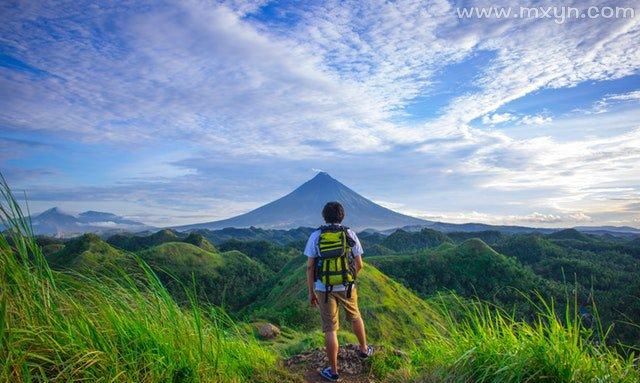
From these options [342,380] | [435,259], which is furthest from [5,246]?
[435,259]

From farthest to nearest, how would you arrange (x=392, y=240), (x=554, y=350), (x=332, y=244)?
(x=392, y=240), (x=332, y=244), (x=554, y=350)

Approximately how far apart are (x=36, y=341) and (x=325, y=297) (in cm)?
346

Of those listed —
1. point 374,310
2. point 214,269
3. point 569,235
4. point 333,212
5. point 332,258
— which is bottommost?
point 569,235

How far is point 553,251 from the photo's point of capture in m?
108

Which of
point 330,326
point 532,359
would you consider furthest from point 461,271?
point 532,359

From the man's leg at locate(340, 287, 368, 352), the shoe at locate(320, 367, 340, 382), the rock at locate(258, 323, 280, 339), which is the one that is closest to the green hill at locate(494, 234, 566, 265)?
the rock at locate(258, 323, 280, 339)

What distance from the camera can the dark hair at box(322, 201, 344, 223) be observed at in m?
6.06

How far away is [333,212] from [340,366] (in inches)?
89.2

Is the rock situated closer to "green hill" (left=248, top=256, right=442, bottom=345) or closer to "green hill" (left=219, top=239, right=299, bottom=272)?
"green hill" (left=248, top=256, right=442, bottom=345)

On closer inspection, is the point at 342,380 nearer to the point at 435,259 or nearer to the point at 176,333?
the point at 176,333

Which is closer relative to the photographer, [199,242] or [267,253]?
[199,242]

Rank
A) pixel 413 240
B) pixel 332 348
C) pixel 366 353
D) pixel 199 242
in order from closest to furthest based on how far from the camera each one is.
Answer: pixel 332 348 < pixel 366 353 < pixel 199 242 < pixel 413 240

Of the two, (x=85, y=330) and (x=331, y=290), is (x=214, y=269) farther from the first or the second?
(x=85, y=330)

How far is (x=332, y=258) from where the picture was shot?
19.4 feet
